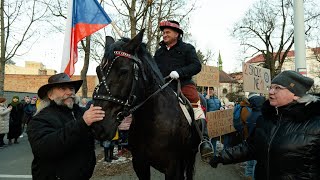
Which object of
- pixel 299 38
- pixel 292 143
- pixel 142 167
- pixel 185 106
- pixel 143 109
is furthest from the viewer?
pixel 299 38

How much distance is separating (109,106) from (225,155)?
1379 millimetres

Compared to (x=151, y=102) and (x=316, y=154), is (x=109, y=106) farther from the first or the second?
(x=316, y=154)

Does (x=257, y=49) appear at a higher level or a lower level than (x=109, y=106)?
higher

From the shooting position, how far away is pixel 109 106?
106 inches

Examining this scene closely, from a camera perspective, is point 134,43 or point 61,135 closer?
point 61,135

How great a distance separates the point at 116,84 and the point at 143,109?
75 cm

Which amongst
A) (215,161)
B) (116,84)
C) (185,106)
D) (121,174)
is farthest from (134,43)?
(121,174)

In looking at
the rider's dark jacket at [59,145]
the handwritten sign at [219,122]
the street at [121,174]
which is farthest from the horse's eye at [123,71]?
the handwritten sign at [219,122]

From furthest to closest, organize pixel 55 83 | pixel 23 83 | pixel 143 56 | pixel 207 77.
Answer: pixel 23 83 < pixel 207 77 < pixel 143 56 < pixel 55 83

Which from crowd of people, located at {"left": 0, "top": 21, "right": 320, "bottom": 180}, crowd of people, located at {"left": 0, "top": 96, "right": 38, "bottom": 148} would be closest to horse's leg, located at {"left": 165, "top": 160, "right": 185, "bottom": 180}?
crowd of people, located at {"left": 0, "top": 21, "right": 320, "bottom": 180}

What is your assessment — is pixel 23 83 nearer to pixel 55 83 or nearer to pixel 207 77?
pixel 207 77

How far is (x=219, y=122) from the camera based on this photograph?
25.2ft

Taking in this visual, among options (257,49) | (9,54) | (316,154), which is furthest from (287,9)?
(316,154)

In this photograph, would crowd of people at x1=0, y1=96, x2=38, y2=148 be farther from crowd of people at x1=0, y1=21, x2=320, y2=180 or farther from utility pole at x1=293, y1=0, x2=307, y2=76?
utility pole at x1=293, y1=0, x2=307, y2=76
